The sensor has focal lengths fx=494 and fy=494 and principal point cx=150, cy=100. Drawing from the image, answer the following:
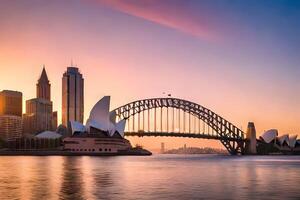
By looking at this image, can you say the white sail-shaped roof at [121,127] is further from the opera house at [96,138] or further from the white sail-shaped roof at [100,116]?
the white sail-shaped roof at [100,116]

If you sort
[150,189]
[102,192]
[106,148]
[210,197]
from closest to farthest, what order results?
1. [210,197]
2. [102,192]
3. [150,189]
4. [106,148]

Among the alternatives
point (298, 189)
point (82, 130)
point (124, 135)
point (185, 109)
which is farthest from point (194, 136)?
point (298, 189)

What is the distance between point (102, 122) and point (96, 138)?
24.1 ft

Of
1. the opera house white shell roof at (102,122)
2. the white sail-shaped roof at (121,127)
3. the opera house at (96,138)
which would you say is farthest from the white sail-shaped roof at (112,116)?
the opera house at (96,138)

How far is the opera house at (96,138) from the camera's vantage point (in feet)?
569

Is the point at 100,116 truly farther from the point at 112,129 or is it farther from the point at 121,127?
the point at 121,127

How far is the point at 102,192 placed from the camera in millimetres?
36812

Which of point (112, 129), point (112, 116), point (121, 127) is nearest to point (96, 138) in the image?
point (112, 129)

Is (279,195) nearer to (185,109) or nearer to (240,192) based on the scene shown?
(240,192)

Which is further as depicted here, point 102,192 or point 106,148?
point 106,148

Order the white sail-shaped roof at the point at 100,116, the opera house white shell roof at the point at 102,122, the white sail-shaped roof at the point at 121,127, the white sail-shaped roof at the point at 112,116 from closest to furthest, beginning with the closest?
the white sail-shaped roof at the point at 100,116, the opera house white shell roof at the point at 102,122, the white sail-shaped roof at the point at 121,127, the white sail-shaped roof at the point at 112,116

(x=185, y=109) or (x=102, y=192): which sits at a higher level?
(x=185, y=109)

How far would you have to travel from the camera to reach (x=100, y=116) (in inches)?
6673

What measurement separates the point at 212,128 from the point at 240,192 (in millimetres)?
160079
